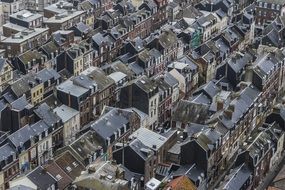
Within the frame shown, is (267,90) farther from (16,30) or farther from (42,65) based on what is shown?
(16,30)

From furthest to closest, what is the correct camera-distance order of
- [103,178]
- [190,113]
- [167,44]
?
[167,44], [190,113], [103,178]

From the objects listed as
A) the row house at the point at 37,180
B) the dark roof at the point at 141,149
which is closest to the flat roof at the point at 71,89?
the dark roof at the point at 141,149

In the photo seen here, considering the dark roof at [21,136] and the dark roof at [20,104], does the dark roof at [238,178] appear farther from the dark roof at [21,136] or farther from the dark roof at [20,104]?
the dark roof at [20,104]

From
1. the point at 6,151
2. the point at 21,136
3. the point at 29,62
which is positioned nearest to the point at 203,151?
the point at 21,136

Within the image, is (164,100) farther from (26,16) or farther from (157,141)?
(26,16)

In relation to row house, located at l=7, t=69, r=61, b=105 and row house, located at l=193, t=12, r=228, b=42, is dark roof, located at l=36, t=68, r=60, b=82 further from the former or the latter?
row house, located at l=193, t=12, r=228, b=42
